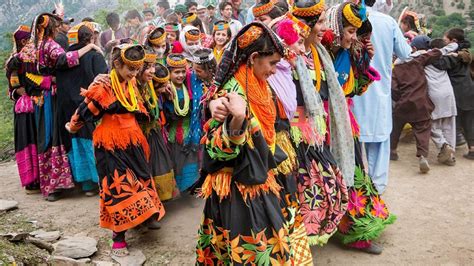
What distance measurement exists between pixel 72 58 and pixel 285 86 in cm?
329

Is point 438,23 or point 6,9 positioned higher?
point 6,9

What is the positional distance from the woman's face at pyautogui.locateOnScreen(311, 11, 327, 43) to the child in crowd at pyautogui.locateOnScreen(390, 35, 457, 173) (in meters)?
3.30

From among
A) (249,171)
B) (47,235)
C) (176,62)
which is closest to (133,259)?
(47,235)

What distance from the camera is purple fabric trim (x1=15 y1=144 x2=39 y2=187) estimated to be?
5801mm

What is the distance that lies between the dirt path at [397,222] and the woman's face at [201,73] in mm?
1461

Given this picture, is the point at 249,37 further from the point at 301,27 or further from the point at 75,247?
the point at 75,247

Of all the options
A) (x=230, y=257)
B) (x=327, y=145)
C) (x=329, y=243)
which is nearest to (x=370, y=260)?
(x=329, y=243)

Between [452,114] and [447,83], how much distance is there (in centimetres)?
46

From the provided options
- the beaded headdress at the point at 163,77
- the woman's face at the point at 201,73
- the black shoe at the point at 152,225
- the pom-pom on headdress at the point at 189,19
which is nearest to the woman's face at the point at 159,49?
the woman's face at the point at 201,73

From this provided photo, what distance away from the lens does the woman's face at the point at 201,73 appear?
5.06 m

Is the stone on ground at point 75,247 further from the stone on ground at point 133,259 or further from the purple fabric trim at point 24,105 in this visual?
the purple fabric trim at point 24,105

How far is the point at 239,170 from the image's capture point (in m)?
2.43

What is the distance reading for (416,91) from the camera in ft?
20.6

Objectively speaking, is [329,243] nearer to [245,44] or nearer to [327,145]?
[327,145]
